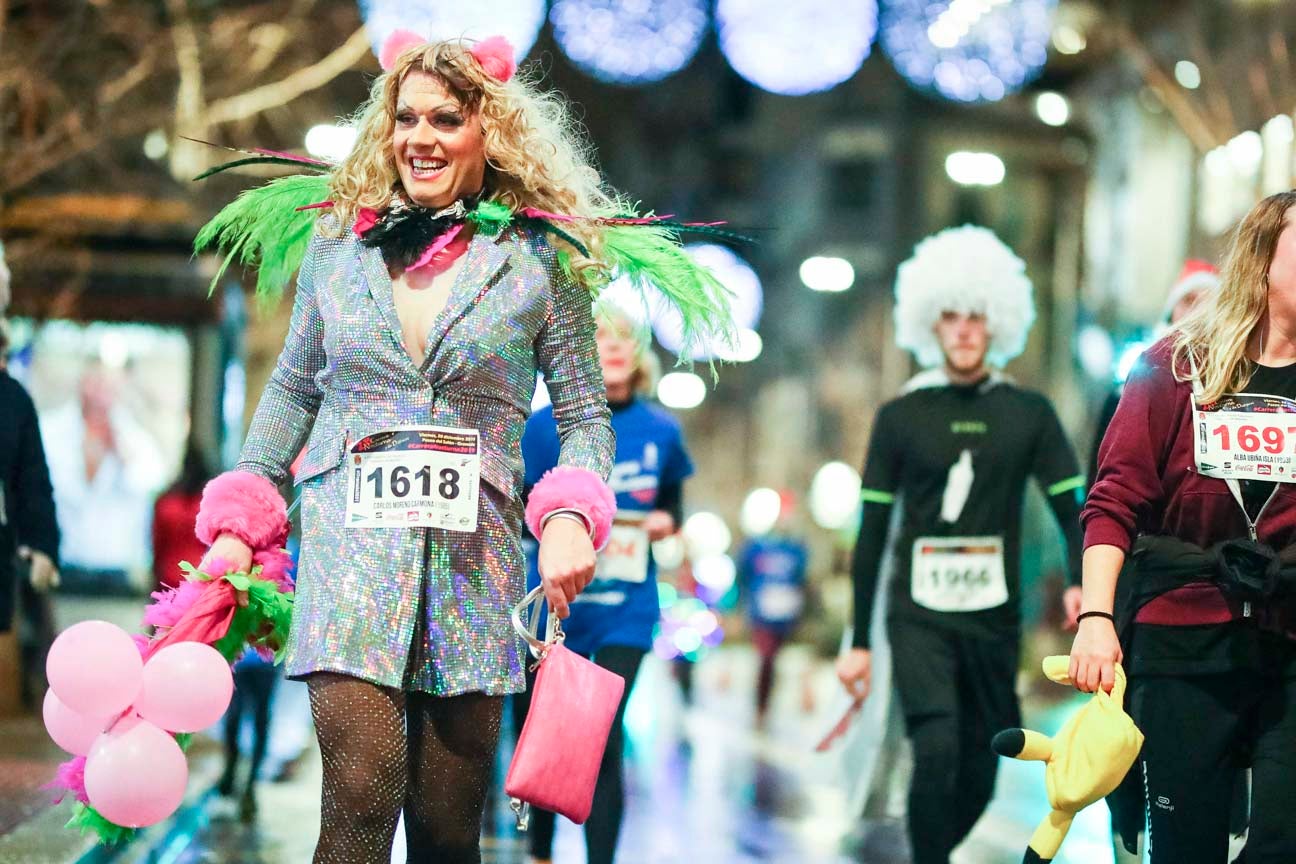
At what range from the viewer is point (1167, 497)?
4234 mm

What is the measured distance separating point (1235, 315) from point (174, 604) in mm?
2593

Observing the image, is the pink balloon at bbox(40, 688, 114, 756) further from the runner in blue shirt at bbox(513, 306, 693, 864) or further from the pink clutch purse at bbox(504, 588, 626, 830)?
the runner in blue shirt at bbox(513, 306, 693, 864)

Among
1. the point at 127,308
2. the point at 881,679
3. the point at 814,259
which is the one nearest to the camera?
the point at 881,679

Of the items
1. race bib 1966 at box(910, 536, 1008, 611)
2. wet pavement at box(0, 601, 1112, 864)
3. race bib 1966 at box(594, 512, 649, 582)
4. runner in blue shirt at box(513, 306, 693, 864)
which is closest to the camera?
runner in blue shirt at box(513, 306, 693, 864)

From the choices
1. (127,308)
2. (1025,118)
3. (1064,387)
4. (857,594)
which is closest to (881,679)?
(857,594)

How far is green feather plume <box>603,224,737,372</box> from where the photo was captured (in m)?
4.02

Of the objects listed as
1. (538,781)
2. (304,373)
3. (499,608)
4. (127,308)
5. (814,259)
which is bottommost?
(538,781)

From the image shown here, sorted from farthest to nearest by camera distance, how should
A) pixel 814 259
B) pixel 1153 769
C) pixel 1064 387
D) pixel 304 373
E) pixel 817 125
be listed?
pixel 817 125, pixel 814 259, pixel 1064 387, pixel 1153 769, pixel 304 373

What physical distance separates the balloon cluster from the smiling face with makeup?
43.5 inches

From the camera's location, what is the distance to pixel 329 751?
3.46m

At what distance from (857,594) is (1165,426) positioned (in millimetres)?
2191

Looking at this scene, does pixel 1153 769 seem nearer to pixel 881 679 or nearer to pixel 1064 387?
pixel 881 679

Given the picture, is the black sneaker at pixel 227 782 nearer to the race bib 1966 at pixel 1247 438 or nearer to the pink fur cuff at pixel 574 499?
the pink fur cuff at pixel 574 499

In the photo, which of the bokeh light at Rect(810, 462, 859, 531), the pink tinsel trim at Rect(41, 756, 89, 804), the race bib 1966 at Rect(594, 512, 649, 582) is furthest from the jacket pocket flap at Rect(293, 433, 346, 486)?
the bokeh light at Rect(810, 462, 859, 531)
